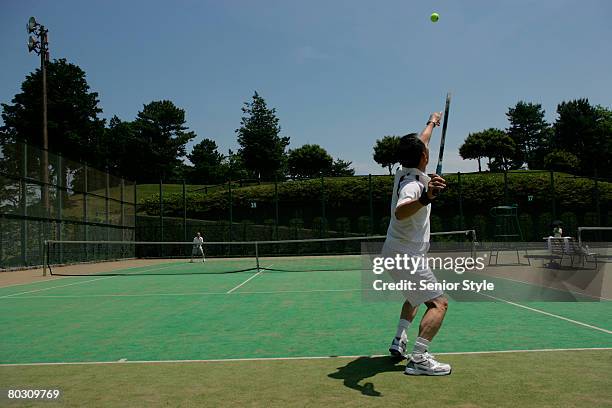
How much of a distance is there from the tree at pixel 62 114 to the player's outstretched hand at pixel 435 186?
57.9 meters

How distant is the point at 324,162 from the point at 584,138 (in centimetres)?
4144

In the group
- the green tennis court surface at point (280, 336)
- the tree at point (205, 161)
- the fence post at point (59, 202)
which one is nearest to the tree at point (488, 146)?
the tree at point (205, 161)

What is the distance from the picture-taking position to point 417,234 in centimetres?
456

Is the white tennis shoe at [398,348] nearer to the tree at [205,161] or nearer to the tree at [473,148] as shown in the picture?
the tree at [473,148]

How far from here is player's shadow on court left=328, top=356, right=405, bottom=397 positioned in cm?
406

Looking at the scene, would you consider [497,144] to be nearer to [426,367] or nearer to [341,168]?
[341,168]

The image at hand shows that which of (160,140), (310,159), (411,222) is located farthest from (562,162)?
(411,222)

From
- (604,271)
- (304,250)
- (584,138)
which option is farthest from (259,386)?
(584,138)

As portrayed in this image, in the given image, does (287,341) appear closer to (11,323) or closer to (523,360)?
(523,360)

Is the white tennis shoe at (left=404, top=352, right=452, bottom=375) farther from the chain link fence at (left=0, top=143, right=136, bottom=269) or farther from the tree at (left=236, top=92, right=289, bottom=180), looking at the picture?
the tree at (left=236, top=92, right=289, bottom=180)

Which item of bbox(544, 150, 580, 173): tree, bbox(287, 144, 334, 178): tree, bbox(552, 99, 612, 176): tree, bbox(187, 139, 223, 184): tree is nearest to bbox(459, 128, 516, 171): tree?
bbox(544, 150, 580, 173): tree

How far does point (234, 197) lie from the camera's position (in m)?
32.8

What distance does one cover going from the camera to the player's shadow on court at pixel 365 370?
406 cm

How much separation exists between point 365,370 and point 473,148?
233 ft
